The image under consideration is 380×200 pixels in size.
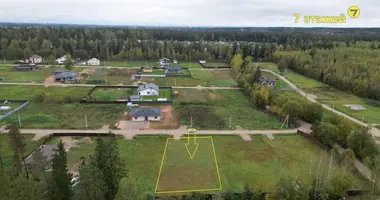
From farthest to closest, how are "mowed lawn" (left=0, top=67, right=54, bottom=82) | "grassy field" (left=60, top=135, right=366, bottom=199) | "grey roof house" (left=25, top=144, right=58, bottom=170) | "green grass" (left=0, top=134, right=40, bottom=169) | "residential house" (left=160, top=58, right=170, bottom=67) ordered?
1. "residential house" (left=160, top=58, right=170, bottom=67)
2. "mowed lawn" (left=0, top=67, right=54, bottom=82)
3. "green grass" (left=0, top=134, right=40, bottom=169)
4. "grey roof house" (left=25, top=144, right=58, bottom=170)
5. "grassy field" (left=60, top=135, right=366, bottom=199)

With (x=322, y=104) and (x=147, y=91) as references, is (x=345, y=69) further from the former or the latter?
(x=147, y=91)

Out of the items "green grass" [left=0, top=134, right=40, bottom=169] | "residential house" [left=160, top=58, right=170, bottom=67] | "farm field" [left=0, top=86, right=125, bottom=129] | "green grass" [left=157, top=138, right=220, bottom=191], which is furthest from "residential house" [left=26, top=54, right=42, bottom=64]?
"green grass" [left=157, top=138, right=220, bottom=191]

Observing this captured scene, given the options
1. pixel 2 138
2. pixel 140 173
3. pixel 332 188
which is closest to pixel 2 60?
pixel 2 138

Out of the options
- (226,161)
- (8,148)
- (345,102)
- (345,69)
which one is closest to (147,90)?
(8,148)

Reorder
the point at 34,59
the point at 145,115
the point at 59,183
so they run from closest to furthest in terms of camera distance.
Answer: the point at 59,183 → the point at 145,115 → the point at 34,59

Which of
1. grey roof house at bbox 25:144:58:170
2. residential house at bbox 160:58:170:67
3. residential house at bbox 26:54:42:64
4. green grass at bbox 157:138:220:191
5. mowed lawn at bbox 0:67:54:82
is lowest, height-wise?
green grass at bbox 157:138:220:191

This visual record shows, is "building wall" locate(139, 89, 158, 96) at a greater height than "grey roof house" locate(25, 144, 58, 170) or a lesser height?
greater

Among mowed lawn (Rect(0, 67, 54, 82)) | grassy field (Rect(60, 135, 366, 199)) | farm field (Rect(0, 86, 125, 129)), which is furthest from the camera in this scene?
mowed lawn (Rect(0, 67, 54, 82))

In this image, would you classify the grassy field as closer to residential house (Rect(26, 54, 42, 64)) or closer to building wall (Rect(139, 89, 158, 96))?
building wall (Rect(139, 89, 158, 96))
